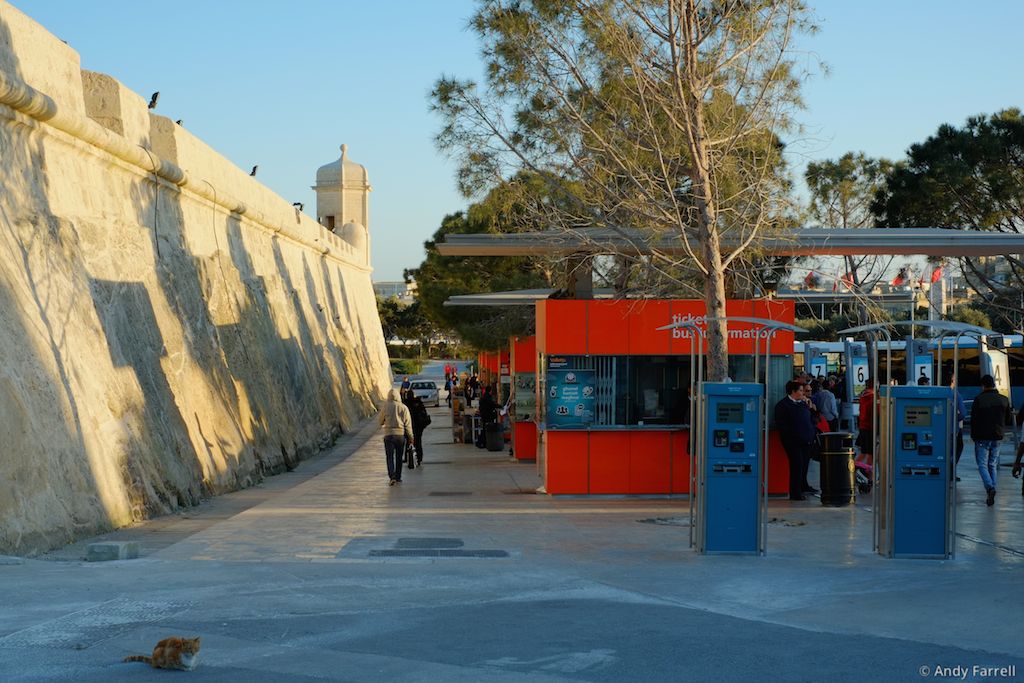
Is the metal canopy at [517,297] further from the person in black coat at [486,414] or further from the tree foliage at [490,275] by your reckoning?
the person in black coat at [486,414]

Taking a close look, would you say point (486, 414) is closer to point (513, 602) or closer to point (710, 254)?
point (710, 254)

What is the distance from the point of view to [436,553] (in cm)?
1166

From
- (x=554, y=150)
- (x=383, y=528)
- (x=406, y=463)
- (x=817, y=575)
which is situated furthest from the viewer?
(x=406, y=463)

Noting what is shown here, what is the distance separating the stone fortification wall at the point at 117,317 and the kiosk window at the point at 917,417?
28.1 ft

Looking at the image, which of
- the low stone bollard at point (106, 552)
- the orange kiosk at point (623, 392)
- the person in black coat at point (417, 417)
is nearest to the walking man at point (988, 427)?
the orange kiosk at point (623, 392)

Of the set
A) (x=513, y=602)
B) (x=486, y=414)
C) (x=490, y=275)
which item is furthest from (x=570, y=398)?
(x=490, y=275)

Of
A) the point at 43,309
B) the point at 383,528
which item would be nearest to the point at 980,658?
the point at 383,528

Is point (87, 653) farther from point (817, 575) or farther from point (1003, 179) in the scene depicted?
point (1003, 179)

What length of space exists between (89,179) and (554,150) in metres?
6.92

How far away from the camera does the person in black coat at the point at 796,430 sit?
16312 millimetres

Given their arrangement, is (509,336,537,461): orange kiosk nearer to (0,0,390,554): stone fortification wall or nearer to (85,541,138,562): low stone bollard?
(0,0,390,554): stone fortification wall

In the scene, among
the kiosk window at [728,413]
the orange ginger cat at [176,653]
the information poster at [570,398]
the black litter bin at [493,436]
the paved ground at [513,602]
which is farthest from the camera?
the black litter bin at [493,436]

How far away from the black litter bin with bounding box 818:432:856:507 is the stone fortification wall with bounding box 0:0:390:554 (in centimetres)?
890

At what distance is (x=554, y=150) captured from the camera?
52.7ft
